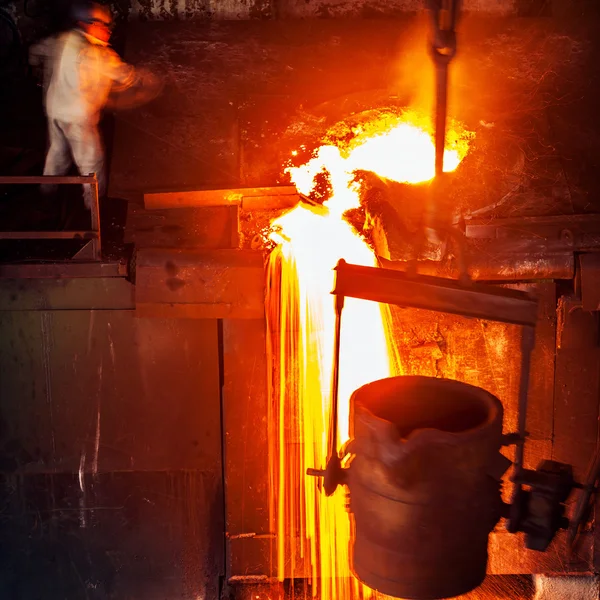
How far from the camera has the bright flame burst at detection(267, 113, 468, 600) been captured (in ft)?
15.7

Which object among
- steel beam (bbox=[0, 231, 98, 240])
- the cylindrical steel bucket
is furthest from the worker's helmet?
the cylindrical steel bucket

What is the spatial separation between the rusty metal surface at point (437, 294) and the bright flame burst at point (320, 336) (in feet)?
6.88

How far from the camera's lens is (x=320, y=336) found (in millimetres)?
4836

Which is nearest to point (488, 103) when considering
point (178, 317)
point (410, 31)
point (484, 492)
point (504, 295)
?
point (410, 31)

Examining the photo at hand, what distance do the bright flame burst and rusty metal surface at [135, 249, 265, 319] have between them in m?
0.17

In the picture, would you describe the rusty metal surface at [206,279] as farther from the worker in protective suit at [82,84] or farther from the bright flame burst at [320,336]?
the worker in protective suit at [82,84]

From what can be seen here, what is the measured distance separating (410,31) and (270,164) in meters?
1.98

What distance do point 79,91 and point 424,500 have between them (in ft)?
14.3

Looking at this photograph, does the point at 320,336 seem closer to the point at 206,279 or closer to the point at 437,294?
the point at 206,279

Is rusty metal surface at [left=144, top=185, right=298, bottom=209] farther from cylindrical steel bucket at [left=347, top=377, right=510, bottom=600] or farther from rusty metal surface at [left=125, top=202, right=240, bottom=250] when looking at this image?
cylindrical steel bucket at [left=347, top=377, right=510, bottom=600]

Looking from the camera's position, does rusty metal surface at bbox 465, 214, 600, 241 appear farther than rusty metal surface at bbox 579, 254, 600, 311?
Yes

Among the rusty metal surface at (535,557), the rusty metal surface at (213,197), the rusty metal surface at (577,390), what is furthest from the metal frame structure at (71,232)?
the rusty metal surface at (535,557)

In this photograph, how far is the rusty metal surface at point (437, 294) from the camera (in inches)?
99.6

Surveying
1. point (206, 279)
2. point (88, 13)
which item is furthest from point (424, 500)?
point (88, 13)
